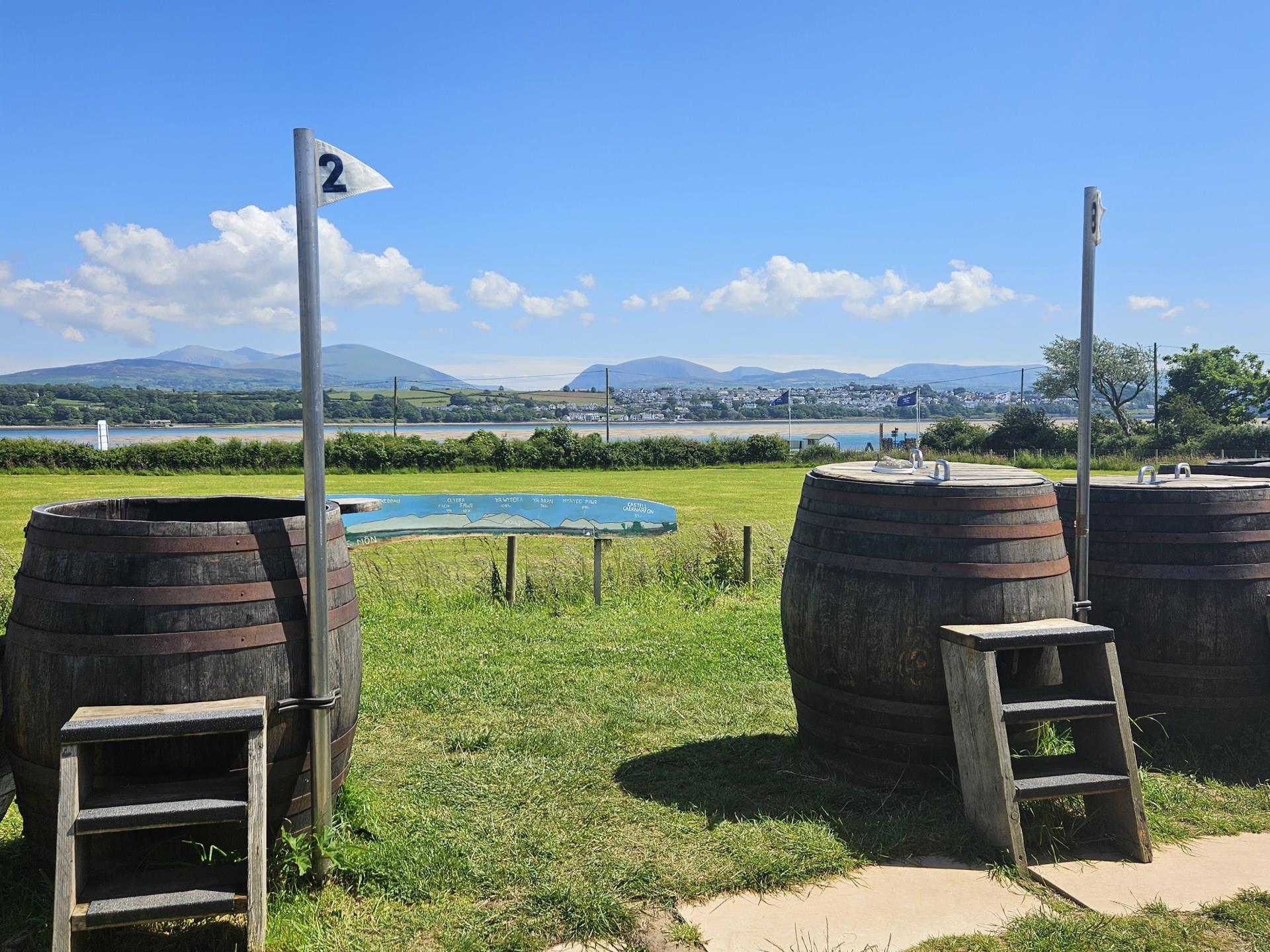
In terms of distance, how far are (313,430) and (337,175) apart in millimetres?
1006

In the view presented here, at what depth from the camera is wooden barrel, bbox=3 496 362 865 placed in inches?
128

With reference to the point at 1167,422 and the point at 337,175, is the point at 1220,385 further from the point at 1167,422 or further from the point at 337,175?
the point at 337,175

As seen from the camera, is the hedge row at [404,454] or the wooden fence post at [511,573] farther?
the hedge row at [404,454]

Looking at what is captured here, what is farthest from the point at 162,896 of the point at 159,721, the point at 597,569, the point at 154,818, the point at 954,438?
the point at 954,438

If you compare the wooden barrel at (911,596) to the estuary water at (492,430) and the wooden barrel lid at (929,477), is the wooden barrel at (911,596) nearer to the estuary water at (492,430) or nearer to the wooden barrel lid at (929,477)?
the wooden barrel lid at (929,477)

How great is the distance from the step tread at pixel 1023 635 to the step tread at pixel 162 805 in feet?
10.1

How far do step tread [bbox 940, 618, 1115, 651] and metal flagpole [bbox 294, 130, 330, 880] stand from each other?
281 centimetres

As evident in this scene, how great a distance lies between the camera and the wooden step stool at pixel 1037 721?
3932mm

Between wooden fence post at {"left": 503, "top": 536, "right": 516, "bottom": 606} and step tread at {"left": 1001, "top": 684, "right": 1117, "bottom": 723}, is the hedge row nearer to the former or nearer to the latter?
wooden fence post at {"left": 503, "top": 536, "right": 516, "bottom": 606}

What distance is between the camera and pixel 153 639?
3.24 metres


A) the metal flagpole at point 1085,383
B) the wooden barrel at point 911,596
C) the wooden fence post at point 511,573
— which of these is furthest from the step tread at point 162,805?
the wooden fence post at point 511,573

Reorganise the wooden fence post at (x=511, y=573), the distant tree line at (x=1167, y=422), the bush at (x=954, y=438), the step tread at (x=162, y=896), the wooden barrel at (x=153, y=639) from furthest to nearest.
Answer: the bush at (x=954, y=438) < the distant tree line at (x=1167, y=422) < the wooden fence post at (x=511, y=573) < the wooden barrel at (x=153, y=639) < the step tread at (x=162, y=896)

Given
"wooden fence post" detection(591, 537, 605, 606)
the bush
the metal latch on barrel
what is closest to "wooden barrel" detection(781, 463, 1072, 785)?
the metal latch on barrel

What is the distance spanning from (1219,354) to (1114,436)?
16.1 m
